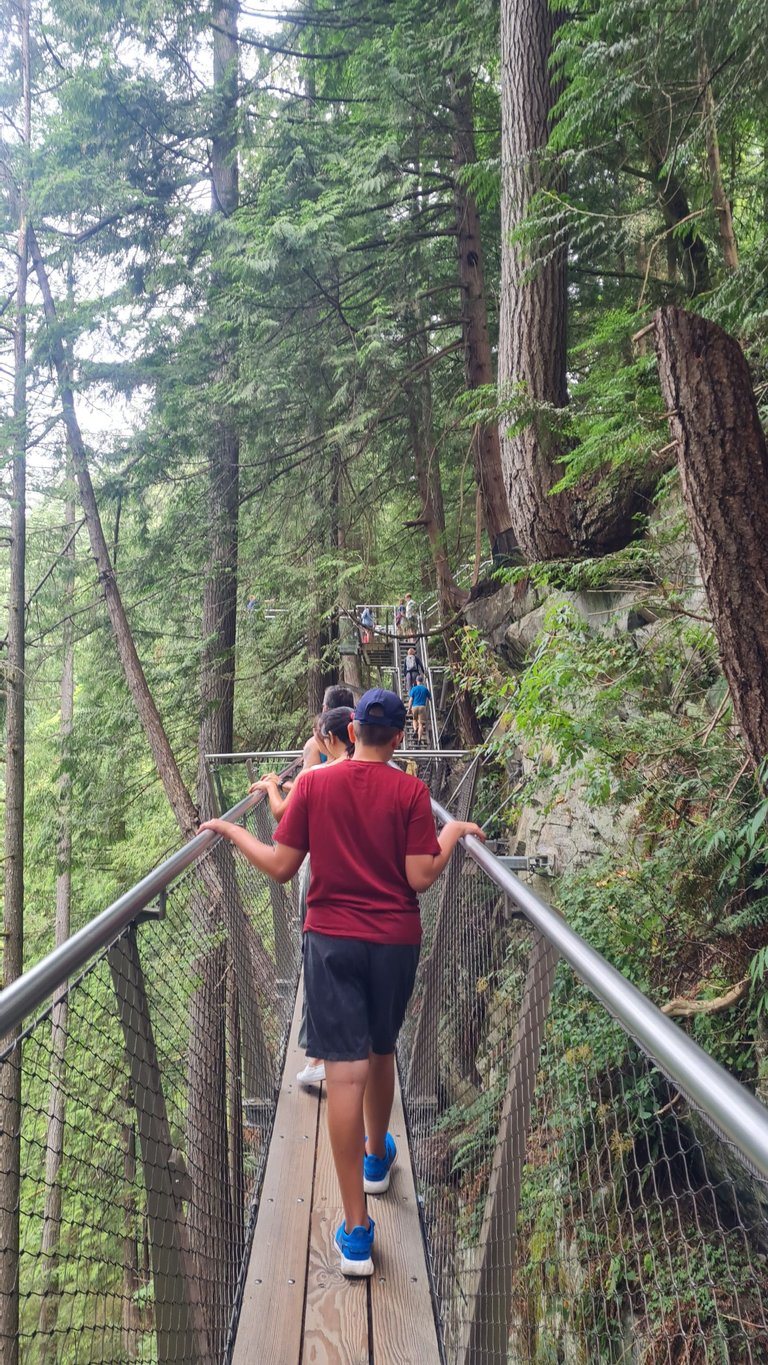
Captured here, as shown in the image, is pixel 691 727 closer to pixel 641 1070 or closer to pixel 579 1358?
pixel 641 1070

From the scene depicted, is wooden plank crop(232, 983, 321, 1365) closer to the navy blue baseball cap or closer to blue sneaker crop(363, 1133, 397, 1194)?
blue sneaker crop(363, 1133, 397, 1194)

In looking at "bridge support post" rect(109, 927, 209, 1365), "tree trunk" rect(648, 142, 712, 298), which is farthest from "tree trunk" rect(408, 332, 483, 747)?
"bridge support post" rect(109, 927, 209, 1365)

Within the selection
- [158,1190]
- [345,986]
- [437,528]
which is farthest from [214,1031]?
[437,528]

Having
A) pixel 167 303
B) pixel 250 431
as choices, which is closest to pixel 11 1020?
pixel 250 431

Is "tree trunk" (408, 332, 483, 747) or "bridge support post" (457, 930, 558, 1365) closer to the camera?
"bridge support post" (457, 930, 558, 1365)

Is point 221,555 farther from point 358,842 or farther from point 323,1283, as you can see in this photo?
point 323,1283

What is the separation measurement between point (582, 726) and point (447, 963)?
1284mm

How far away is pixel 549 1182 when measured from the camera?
2639 millimetres

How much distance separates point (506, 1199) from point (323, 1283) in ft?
2.52

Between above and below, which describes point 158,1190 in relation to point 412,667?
below

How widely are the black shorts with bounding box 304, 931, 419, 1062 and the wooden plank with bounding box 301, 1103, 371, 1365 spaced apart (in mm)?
638

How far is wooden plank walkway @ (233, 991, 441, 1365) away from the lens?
79.0 inches

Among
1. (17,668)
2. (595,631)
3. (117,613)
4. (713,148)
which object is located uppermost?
(117,613)

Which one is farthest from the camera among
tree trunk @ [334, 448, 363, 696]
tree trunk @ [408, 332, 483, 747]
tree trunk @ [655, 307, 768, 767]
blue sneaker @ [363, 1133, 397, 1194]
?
tree trunk @ [408, 332, 483, 747]
